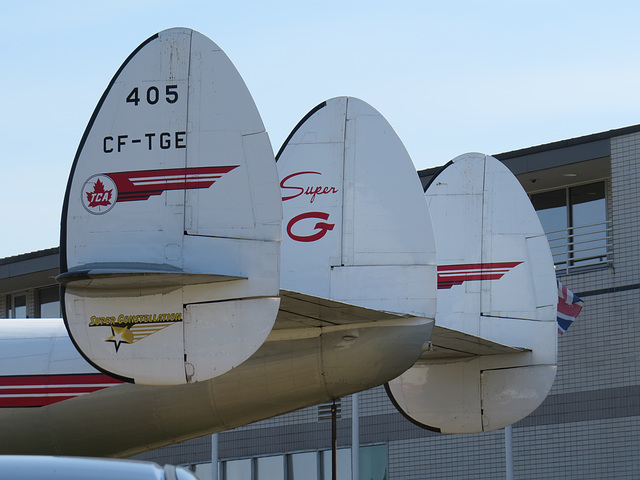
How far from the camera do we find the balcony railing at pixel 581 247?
2223 centimetres

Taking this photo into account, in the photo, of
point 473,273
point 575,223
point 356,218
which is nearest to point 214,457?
point 575,223

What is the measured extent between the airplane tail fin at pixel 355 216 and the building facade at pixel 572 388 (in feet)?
35.1

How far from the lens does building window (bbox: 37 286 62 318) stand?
31.1 m

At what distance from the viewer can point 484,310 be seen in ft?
45.2

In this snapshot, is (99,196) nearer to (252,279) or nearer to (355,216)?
(252,279)

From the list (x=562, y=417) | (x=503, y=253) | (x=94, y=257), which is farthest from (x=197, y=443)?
(x=94, y=257)

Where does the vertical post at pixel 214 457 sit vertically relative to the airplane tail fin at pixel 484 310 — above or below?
below

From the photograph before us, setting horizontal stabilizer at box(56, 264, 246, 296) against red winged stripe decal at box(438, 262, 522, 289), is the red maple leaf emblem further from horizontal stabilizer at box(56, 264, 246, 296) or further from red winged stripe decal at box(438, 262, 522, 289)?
red winged stripe decal at box(438, 262, 522, 289)

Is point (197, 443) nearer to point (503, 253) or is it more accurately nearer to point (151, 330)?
point (503, 253)

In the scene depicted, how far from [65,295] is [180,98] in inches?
72.8

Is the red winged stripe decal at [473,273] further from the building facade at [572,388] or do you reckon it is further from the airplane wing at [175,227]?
the building facade at [572,388]

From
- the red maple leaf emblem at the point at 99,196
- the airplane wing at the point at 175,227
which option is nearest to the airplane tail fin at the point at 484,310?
the airplane wing at the point at 175,227

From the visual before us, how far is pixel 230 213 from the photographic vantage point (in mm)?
9484

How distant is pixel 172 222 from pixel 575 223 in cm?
1527
